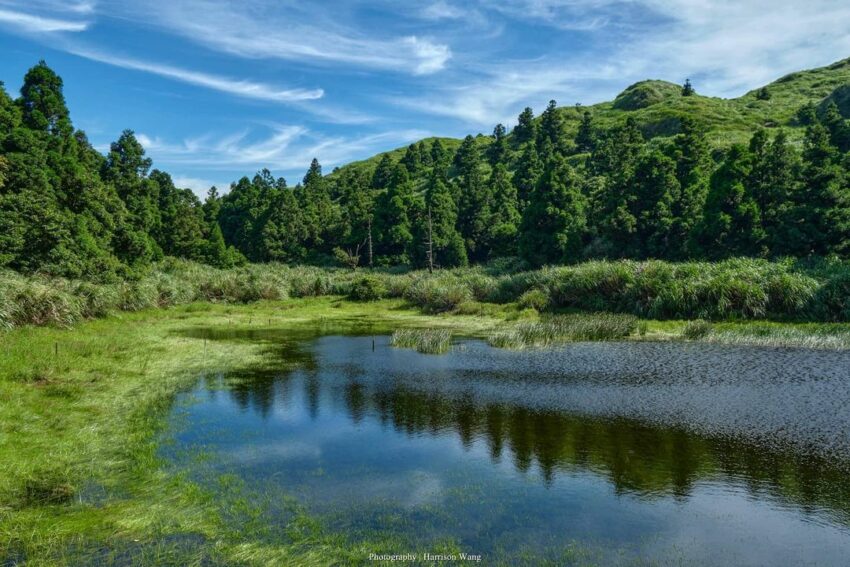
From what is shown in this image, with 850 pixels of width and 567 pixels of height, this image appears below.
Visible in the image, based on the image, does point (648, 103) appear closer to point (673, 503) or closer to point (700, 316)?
point (700, 316)

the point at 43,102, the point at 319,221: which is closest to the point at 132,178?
the point at 43,102

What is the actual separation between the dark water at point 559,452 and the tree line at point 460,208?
1857cm

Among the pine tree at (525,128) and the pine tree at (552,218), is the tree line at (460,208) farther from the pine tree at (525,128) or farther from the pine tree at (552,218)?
the pine tree at (525,128)

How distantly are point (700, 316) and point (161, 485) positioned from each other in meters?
29.6

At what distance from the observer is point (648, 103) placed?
12388 cm

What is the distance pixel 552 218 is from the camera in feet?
180

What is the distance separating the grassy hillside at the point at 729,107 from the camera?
275 ft

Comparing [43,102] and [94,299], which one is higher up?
[43,102]

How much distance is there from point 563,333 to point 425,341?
7.59 metres

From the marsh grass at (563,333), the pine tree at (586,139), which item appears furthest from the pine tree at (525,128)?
the marsh grass at (563,333)

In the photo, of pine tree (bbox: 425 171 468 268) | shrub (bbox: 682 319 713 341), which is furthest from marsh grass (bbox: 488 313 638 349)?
pine tree (bbox: 425 171 468 268)

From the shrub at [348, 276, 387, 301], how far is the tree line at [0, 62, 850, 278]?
10885 millimetres

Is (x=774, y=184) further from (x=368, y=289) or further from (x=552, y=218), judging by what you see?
(x=368, y=289)

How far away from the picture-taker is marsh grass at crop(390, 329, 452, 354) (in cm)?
2836
